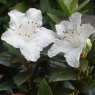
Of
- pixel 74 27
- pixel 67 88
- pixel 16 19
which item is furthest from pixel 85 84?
pixel 16 19

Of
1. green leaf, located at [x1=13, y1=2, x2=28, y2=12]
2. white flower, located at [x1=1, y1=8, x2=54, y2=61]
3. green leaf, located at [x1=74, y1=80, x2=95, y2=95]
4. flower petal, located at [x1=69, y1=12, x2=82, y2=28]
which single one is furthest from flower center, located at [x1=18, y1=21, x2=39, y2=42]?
green leaf, located at [x1=13, y1=2, x2=28, y2=12]

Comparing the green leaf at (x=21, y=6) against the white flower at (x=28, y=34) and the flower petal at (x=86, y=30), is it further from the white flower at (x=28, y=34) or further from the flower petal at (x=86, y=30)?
the flower petal at (x=86, y=30)

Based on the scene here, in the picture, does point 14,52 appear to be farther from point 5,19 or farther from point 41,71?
point 5,19

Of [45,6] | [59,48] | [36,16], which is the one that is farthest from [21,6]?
[59,48]

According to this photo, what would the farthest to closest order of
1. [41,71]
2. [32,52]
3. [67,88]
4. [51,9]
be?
[51,9] → [41,71] → [67,88] → [32,52]

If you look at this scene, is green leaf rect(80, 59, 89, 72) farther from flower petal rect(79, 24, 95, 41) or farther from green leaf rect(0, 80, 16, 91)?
green leaf rect(0, 80, 16, 91)

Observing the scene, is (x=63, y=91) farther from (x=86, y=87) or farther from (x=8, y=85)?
(x=8, y=85)
